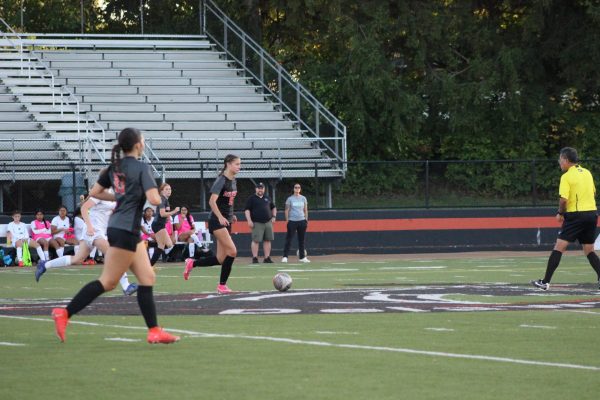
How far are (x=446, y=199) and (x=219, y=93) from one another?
824cm

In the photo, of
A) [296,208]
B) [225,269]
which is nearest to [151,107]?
[296,208]

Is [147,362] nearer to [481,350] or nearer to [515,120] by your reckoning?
[481,350]

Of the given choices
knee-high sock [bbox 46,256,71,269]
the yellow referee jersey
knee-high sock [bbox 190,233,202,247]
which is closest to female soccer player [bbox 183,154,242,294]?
knee-high sock [bbox 46,256,71,269]

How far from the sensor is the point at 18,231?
100 feet

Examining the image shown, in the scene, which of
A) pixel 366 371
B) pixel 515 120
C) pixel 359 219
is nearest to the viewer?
pixel 366 371

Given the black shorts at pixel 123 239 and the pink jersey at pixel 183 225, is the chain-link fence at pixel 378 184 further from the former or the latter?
the black shorts at pixel 123 239

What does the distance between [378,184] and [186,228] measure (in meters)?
6.94

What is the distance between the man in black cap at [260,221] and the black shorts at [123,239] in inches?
749

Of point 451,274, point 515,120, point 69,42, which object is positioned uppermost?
point 69,42

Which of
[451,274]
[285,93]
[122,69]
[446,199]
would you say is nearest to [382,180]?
[446,199]

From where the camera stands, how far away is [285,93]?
40.2 metres

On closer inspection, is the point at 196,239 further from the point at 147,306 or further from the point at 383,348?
the point at 383,348

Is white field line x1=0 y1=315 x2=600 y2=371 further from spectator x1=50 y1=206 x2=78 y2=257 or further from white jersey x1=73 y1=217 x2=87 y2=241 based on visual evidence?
spectator x1=50 y1=206 x2=78 y2=257

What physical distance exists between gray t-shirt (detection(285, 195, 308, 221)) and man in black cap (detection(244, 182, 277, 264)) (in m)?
0.55
